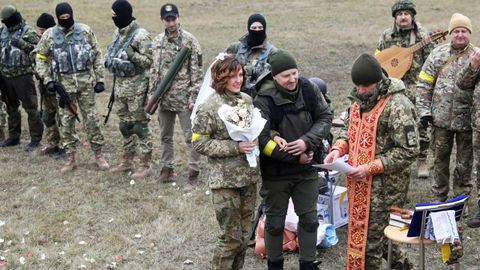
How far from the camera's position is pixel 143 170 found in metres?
8.66

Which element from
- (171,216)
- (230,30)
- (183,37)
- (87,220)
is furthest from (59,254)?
(230,30)

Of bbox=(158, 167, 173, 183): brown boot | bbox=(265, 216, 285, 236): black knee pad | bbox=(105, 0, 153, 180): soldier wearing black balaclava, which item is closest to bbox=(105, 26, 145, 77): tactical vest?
bbox=(105, 0, 153, 180): soldier wearing black balaclava

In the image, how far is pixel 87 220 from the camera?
722 centimetres

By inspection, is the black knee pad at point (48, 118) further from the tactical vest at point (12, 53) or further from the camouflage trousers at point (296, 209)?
the camouflage trousers at point (296, 209)

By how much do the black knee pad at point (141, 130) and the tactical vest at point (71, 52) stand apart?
1.08m

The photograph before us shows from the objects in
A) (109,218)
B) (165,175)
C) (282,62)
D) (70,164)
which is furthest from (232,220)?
(70,164)

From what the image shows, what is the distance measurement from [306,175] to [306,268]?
82 cm

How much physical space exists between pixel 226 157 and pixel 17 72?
5769mm

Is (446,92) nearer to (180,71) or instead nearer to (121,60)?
(180,71)

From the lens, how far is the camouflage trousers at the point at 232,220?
17.1 ft

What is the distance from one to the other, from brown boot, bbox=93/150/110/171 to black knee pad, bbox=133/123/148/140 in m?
0.83

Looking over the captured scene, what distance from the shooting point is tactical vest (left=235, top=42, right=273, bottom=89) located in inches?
278

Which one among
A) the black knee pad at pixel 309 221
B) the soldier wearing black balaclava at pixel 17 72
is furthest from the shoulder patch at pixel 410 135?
the soldier wearing black balaclava at pixel 17 72

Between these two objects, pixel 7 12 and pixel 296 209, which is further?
pixel 7 12
